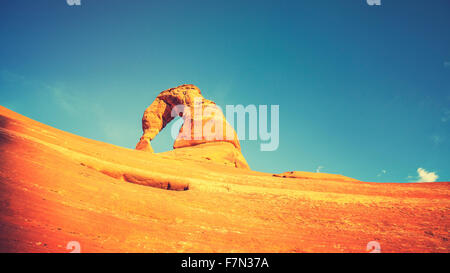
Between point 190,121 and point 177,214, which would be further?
point 190,121

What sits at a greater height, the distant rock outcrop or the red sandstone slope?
the distant rock outcrop

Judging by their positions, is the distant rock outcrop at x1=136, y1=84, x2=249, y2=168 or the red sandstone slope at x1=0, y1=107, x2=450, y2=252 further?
the distant rock outcrop at x1=136, y1=84, x2=249, y2=168

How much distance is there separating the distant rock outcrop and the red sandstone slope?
2497 centimetres

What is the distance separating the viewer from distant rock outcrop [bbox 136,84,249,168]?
41.8 m

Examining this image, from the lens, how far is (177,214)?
855 centimetres

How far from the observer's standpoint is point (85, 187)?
8.41 m

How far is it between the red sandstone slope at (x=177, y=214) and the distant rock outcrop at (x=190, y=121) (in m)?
25.0

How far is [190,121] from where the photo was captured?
44.2m

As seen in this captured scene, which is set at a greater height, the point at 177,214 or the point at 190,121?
the point at 190,121

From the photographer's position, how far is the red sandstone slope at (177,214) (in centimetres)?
571

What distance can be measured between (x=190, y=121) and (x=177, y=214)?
120ft

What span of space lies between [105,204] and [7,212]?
281 cm
